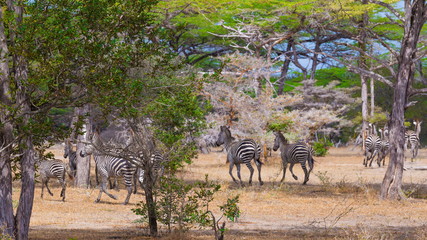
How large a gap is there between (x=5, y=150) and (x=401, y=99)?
1039cm

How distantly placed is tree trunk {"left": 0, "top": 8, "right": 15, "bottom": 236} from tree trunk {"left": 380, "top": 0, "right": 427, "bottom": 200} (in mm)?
9956

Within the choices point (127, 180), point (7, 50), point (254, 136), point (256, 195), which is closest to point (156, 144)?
point (7, 50)

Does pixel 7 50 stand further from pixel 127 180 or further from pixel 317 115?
pixel 317 115

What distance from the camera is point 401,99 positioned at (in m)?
15.4

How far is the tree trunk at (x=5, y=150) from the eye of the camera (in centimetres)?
784

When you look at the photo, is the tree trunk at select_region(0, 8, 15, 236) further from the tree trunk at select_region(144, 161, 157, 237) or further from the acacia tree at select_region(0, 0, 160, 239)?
the tree trunk at select_region(144, 161, 157, 237)

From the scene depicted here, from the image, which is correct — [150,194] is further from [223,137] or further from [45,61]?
[223,137]

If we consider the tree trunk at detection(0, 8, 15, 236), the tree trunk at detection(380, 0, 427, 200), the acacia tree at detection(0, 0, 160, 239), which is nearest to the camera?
the acacia tree at detection(0, 0, 160, 239)

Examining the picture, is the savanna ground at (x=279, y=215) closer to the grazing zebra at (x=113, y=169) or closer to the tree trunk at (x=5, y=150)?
the grazing zebra at (x=113, y=169)

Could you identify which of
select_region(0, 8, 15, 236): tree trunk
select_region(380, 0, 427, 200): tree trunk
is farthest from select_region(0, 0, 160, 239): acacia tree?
select_region(380, 0, 427, 200): tree trunk

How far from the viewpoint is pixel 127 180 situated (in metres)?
15.2

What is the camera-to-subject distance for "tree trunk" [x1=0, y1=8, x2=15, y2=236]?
784cm

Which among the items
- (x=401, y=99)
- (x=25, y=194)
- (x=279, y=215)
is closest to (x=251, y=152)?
(x=401, y=99)

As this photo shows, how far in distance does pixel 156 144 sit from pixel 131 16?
3643 millimetres
